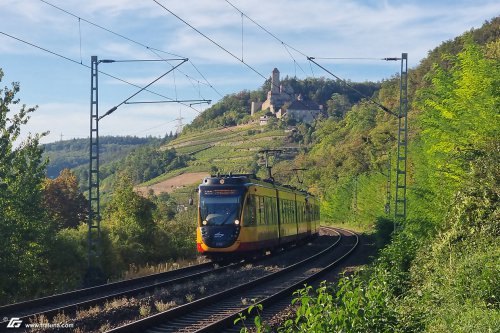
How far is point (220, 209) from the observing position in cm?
2573

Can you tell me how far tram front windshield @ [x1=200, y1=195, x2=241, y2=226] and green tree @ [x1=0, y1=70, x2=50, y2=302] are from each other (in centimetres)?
588

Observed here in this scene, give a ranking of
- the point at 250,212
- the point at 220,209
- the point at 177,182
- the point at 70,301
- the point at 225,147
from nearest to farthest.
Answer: the point at 70,301 → the point at 220,209 → the point at 250,212 → the point at 177,182 → the point at 225,147

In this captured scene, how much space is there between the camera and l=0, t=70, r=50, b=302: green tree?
21766 mm

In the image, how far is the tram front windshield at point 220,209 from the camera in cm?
2552

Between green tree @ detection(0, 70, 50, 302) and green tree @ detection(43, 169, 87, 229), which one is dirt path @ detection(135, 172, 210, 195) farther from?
green tree @ detection(0, 70, 50, 302)

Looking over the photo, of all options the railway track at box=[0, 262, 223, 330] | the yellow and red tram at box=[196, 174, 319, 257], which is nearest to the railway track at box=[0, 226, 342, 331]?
the railway track at box=[0, 262, 223, 330]

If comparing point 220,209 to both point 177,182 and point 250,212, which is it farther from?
point 177,182

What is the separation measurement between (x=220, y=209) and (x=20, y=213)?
23.9 ft

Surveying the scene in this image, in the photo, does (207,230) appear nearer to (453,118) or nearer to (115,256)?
(115,256)

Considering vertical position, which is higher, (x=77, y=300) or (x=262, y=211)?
(x=262, y=211)

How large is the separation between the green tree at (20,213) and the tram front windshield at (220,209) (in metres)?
5.88

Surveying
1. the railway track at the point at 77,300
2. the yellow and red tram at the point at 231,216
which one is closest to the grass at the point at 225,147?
the yellow and red tram at the point at 231,216
